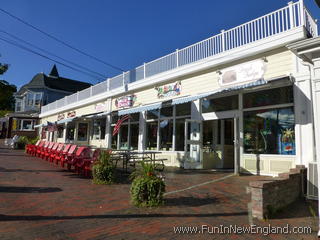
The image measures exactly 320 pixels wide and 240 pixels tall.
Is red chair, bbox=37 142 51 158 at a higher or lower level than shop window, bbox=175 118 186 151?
lower

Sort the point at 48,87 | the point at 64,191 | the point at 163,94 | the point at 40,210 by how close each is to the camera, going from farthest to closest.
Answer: the point at 48,87 < the point at 163,94 < the point at 64,191 < the point at 40,210

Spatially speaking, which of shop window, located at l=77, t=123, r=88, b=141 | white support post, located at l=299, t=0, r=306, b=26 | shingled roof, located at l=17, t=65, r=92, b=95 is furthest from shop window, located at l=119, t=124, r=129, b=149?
shingled roof, located at l=17, t=65, r=92, b=95

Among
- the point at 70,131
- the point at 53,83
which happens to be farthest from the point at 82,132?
the point at 53,83

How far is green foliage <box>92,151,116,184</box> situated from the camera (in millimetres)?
6793

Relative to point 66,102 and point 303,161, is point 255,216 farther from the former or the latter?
point 66,102

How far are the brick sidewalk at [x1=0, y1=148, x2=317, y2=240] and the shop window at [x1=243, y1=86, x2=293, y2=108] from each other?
3.22 m

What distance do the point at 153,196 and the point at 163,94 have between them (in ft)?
26.1

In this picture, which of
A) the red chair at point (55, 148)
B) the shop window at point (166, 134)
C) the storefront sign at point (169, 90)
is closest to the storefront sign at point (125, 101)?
the storefront sign at point (169, 90)

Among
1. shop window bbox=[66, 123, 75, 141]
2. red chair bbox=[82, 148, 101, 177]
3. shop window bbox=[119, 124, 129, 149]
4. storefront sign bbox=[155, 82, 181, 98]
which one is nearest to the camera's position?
red chair bbox=[82, 148, 101, 177]

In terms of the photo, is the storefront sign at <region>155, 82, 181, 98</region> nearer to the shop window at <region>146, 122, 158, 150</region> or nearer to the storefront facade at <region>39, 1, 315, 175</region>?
the storefront facade at <region>39, 1, 315, 175</region>

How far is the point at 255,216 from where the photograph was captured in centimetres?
401

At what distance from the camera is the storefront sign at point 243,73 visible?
8.18 meters

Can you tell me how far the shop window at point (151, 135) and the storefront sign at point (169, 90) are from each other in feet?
5.44

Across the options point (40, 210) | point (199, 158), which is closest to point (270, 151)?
point (199, 158)
